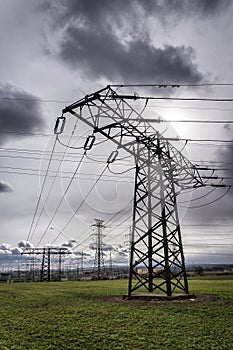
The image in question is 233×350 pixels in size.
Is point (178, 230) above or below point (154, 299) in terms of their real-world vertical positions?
above

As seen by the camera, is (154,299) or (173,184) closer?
(154,299)

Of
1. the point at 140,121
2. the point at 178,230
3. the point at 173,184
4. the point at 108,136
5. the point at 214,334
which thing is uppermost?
the point at 140,121

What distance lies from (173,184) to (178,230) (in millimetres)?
3334

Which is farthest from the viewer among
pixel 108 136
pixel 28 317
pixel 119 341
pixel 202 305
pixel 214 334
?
pixel 108 136

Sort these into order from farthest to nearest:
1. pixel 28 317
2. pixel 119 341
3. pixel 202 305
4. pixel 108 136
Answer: pixel 108 136 < pixel 202 305 < pixel 28 317 < pixel 119 341

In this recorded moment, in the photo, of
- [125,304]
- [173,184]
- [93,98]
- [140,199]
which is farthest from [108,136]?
[125,304]

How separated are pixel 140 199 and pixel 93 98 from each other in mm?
7774

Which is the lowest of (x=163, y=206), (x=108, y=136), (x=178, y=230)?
(x=178, y=230)

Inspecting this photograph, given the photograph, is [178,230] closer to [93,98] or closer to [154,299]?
[154,299]

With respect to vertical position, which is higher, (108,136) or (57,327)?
(108,136)

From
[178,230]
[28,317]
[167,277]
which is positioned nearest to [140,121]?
[178,230]

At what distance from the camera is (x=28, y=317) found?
14883mm

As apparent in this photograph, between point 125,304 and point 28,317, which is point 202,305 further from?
point 28,317

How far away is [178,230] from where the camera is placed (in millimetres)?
22172
